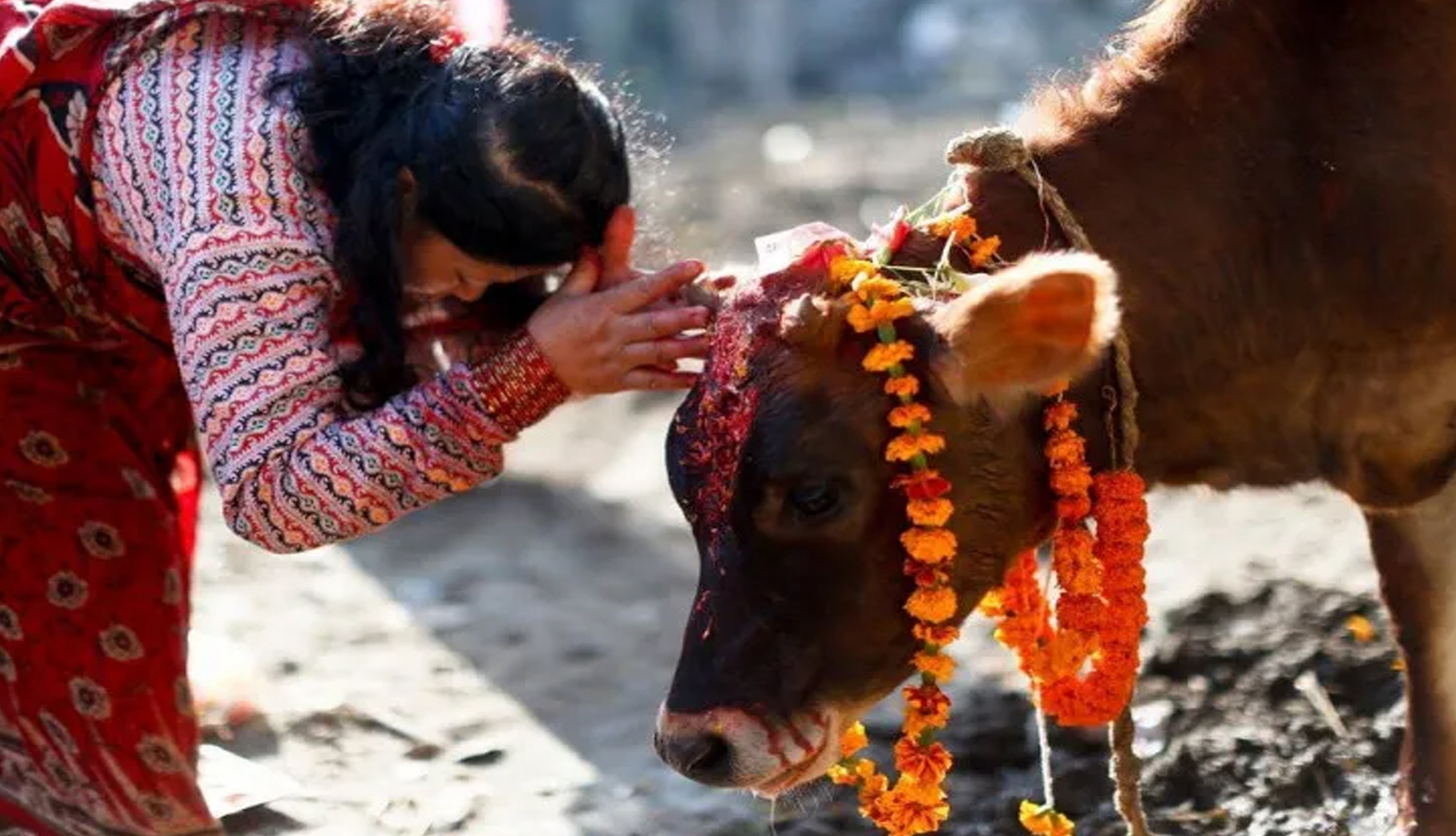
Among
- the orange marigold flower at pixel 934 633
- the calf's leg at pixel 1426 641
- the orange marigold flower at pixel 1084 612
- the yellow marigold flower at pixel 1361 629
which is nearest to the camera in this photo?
the orange marigold flower at pixel 934 633

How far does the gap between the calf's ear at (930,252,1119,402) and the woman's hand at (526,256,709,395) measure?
44 cm

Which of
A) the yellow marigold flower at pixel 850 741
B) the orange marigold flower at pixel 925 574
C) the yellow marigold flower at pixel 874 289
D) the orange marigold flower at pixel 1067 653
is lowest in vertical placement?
the yellow marigold flower at pixel 850 741

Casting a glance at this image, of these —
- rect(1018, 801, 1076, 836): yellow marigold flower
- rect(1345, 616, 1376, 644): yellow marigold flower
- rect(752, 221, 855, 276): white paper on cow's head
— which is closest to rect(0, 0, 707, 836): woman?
rect(752, 221, 855, 276): white paper on cow's head

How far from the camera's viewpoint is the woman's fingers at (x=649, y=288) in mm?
2787

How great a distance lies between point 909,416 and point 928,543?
0.17m

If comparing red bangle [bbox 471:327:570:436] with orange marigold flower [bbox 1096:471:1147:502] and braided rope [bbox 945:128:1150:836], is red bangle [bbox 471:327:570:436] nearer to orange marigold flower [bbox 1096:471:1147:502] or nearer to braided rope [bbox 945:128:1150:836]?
braided rope [bbox 945:128:1150:836]

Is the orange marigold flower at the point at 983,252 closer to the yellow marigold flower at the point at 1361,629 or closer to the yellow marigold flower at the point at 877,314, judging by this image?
the yellow marigold flower at the point at 877,314

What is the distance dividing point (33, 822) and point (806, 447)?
62.1 inches

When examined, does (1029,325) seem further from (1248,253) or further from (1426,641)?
(1426,641)

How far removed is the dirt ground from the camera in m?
3.61

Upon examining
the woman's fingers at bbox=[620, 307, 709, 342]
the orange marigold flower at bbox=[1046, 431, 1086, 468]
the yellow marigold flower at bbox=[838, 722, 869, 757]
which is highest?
the woman's fingers at bbox=[620, 307, 709, 342]

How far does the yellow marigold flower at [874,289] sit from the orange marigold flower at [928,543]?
30 centimetres

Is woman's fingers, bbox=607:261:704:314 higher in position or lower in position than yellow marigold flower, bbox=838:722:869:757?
higher

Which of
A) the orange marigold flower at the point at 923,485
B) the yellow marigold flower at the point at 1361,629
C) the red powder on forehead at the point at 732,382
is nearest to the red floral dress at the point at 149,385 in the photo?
the red powder on forehead at the point at 732,382
